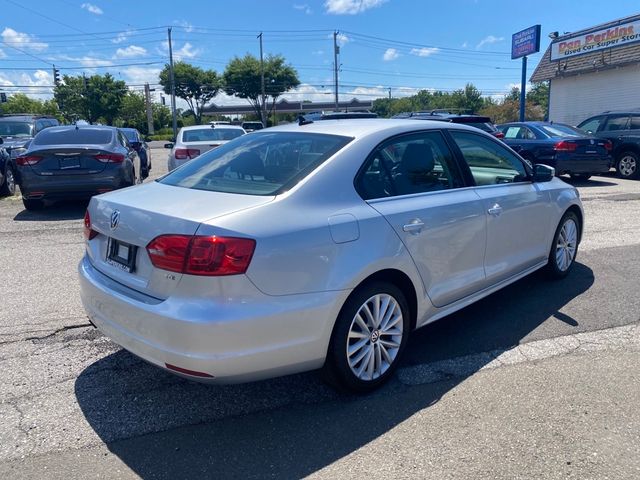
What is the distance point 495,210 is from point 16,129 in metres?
14.2

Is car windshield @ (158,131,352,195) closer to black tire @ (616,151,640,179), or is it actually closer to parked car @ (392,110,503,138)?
parked car @ (392,110,503,138)

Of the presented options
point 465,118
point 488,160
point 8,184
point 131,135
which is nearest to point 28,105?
point 131,135

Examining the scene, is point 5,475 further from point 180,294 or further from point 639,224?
point 639,224

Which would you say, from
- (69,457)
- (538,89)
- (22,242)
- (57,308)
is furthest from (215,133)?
(538,89)

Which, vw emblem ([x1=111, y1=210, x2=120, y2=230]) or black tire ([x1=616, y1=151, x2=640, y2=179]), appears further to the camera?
black tire ([x1=616, y1=151, x2=640, y2=179])

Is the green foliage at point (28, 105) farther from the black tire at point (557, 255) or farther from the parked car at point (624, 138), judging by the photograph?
the black tire at point (557, 255)

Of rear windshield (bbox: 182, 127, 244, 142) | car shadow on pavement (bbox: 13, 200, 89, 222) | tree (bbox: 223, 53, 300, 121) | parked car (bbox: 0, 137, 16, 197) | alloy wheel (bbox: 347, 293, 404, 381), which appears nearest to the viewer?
alloy wheel (bbox: 347, 293, 404, 381)

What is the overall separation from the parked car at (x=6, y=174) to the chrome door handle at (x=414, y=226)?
10.6 meters

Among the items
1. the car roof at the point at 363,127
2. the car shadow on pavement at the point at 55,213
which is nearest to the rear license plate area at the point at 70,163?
the car shadow on pavement at the point at 55,213

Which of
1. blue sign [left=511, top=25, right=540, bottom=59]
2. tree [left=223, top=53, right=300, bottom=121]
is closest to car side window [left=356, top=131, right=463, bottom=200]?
blue sign [left=511, top=25, right=540, bottom=59]

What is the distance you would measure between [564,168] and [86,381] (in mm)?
12113

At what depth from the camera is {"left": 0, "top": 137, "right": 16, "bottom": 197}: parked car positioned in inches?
444

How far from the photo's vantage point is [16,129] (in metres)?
14.4

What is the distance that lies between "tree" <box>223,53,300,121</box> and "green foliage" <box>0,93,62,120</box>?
2226cm
